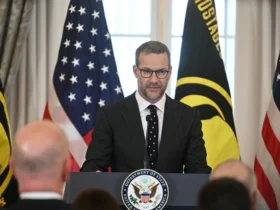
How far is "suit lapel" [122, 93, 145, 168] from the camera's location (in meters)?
4.16

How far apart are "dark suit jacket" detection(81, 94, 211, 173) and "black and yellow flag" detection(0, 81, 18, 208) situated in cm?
145

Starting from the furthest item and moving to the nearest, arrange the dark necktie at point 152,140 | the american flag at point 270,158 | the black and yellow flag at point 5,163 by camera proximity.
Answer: the american flag at point 270,158 < the black and yellow flag at point 5,163 < the dark necktie at point 152,140

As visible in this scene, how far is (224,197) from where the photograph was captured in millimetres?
2064

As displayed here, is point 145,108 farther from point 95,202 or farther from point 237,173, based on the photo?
point 95,202

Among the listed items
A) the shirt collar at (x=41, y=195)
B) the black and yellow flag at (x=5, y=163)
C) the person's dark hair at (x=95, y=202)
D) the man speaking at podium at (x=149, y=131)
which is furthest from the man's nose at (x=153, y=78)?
the shirt collar at (x=41, y=195)

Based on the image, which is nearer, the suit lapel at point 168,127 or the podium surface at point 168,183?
the podium surface at point 168,183

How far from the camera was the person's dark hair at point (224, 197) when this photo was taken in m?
2.05

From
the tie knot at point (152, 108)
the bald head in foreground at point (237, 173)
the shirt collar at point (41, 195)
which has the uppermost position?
the shirt collar at point (41, 195)

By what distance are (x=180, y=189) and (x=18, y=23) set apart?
285 cm

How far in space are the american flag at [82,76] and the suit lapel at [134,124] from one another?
1677 mm

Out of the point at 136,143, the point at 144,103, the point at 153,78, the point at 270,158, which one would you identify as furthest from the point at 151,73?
the point at 270,158

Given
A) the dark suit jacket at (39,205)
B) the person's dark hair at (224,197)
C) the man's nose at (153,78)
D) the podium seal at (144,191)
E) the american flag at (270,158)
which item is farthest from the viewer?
the american flag at (270,158)

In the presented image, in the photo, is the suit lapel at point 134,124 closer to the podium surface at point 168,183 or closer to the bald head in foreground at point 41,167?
the podium surface at point 168,183

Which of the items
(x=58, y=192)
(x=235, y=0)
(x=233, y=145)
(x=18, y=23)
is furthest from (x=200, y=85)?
(x=58, y=192)
